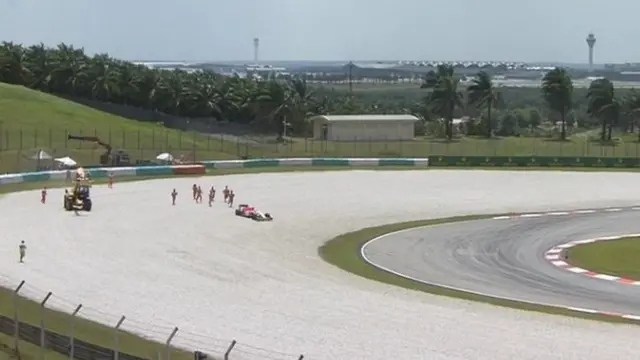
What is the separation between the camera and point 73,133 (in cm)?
11181

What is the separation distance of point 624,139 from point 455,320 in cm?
10955

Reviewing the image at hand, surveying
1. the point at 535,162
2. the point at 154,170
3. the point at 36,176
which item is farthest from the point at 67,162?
the point at 535,162

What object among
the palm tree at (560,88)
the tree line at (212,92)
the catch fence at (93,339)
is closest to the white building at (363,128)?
the tree line at (212,92)

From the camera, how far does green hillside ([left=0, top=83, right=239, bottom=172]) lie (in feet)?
315

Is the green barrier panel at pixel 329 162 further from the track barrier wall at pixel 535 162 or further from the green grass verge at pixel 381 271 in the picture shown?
the green grass verge at pixel 381 271

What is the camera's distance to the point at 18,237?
5316 cm

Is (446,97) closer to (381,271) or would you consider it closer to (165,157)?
(165,157)

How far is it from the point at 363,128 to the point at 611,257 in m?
80.0

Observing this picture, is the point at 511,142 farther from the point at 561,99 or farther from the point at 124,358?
the point at 124,358

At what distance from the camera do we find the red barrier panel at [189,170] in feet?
289

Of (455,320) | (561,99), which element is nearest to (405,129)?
(561,99)

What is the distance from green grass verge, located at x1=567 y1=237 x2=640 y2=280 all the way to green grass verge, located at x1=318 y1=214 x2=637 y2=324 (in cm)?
780

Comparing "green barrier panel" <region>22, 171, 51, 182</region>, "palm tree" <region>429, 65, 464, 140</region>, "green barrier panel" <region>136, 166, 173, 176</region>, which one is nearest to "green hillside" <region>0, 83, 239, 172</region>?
"green barrier panel" <region>22, 171, 51, 182</region>

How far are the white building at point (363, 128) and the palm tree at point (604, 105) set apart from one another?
23669 mm
